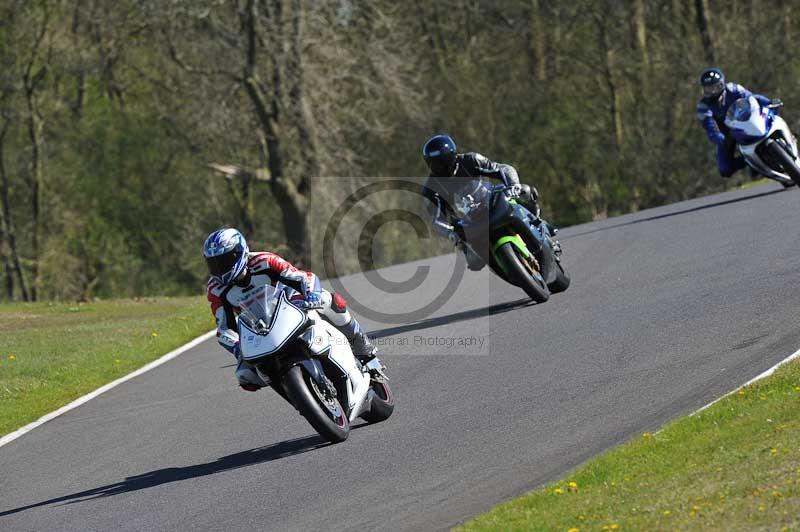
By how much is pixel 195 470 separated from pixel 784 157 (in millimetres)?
10350

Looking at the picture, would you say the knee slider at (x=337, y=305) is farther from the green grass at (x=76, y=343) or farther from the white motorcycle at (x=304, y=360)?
the green grass at (x=76, y=343)

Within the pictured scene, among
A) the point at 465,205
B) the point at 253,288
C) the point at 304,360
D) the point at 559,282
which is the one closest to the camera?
the point at 304,360

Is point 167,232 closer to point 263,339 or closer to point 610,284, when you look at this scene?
point 610,284

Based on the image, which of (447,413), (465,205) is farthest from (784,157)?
(447,413)

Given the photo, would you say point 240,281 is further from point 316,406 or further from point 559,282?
point 559,282

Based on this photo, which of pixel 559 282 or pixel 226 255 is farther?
pixel 559 282

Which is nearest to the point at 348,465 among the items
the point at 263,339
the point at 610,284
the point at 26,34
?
the point at 263,339

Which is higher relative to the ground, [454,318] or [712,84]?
[712,84]

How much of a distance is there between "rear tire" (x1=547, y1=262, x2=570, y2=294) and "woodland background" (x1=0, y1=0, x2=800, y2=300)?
19.3 m

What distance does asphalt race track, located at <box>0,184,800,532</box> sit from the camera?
8266 millimetres

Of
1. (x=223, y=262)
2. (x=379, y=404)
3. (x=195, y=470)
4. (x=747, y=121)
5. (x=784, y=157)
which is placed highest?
(x=223, y=262)

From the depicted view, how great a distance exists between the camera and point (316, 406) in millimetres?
9055

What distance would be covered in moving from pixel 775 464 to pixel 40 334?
41.6ft

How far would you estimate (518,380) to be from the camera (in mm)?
10789
